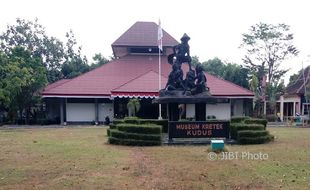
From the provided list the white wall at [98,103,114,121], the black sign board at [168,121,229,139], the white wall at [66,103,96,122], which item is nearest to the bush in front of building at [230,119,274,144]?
the black sign board at [168,121,229,139]

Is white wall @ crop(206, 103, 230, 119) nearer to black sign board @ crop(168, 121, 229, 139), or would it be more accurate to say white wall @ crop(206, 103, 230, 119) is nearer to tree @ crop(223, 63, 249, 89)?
tree @ crop(223, 63, 249, 89)

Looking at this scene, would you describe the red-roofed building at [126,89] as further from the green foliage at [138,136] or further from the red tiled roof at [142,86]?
the green foliage at [138,136]

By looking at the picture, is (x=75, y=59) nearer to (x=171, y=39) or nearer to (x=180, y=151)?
(x=171, y=39)

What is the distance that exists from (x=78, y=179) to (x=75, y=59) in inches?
1616

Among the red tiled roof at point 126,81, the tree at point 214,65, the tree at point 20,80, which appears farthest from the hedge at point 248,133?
the tree at point 214,65

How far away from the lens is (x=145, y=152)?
14234mm

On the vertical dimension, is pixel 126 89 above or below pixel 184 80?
below

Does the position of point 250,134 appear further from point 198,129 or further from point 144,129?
point 144,129

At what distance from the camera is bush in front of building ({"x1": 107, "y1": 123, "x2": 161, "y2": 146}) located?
55.1 feet

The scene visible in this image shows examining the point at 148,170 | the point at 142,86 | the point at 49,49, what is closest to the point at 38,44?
the point at 49,49

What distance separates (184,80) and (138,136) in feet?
14.2

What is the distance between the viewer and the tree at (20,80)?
29155 mm

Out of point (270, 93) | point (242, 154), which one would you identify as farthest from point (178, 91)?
point (270, 93)

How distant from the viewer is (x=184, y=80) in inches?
777
